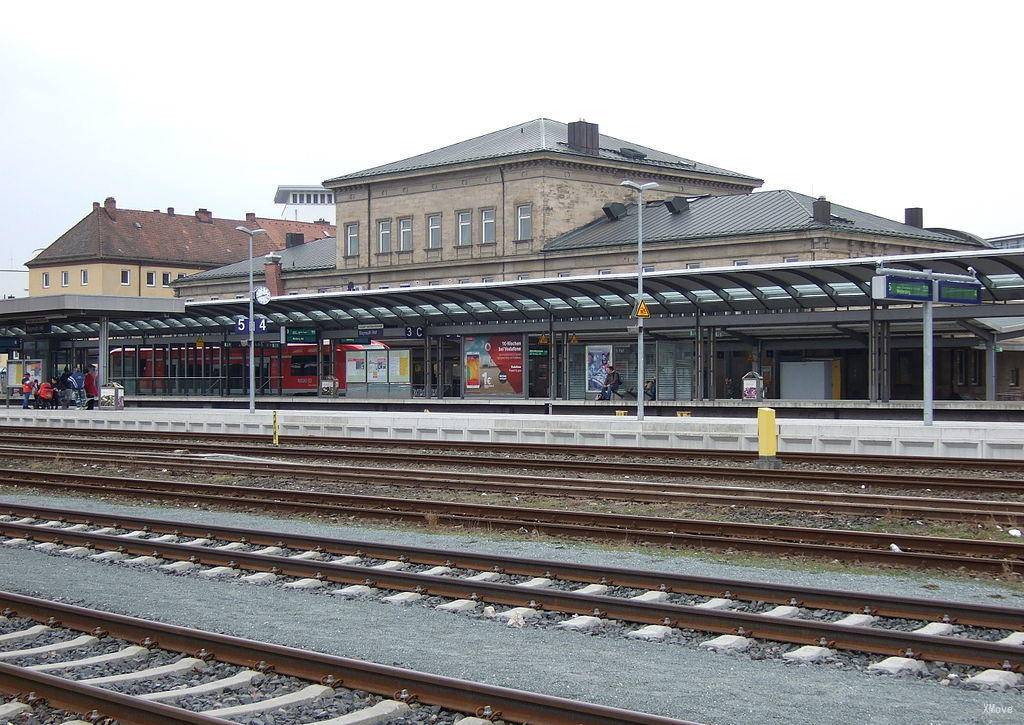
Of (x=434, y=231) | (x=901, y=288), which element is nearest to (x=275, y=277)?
(x=434, y=231)

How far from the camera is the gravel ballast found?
7.34 meters

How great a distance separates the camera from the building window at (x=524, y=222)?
64625mm

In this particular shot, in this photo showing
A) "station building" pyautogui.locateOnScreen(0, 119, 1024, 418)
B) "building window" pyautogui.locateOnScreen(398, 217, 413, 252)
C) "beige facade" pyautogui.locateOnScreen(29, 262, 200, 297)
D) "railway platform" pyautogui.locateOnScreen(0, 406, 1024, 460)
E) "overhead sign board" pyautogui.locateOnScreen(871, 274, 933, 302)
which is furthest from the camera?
"beige facade" pyautogui.locateOnScreen(29, 262, 200, 297)

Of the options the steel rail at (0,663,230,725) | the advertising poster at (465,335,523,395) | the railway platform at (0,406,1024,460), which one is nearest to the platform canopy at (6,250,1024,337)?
the advertising poster at (465,335,523,395)

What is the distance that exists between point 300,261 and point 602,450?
56.7 m

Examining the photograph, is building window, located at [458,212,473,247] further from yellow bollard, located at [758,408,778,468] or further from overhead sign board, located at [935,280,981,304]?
yellow bollard, located at [758,408,778,468]

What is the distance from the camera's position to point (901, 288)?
1008 inches

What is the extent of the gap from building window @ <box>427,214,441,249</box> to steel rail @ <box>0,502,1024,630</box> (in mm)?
54016

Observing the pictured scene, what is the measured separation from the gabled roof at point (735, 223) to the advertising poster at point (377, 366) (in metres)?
18.0

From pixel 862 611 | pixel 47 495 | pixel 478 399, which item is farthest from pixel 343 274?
pixel 862 611

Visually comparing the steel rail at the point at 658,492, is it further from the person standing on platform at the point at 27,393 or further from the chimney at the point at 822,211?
the chimney at the point at 822,211

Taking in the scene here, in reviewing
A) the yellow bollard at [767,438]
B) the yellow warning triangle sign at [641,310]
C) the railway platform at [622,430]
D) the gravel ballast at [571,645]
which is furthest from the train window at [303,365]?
the gravel ballast at [571,645]

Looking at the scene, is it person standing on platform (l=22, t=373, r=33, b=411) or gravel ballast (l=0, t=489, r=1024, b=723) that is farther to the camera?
person standing on platform (l=22, t=373, r=33, b=411)

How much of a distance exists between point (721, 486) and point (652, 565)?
7.03 m
